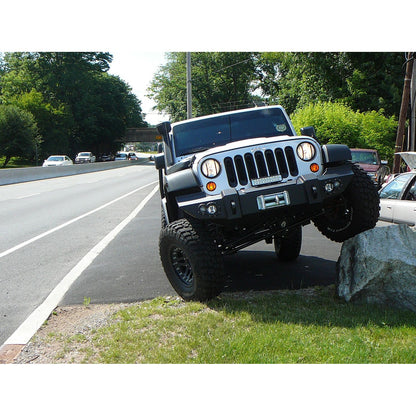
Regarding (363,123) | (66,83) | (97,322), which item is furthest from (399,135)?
(66,83)

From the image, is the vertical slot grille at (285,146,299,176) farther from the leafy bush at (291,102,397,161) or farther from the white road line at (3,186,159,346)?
the leafy bush at (291,102,397,161)

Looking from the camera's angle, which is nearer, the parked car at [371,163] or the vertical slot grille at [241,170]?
the vertical slot grille at [241,170]

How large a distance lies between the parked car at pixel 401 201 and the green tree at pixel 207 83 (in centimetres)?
5223

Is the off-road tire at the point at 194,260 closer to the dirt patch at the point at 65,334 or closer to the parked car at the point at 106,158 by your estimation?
the dirt patch at the point at 65,334

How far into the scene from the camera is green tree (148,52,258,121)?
6254 centimetres

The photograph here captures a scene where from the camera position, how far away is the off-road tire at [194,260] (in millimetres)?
5297

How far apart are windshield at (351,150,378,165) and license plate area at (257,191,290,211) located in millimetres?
14723

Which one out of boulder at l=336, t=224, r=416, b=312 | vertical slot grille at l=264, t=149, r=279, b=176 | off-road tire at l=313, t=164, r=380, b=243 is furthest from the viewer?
off-road tire at l=313, t=164, r=380, b=243

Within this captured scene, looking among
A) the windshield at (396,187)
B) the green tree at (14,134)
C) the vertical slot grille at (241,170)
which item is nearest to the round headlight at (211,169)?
the vertical slot grille at (241,170)

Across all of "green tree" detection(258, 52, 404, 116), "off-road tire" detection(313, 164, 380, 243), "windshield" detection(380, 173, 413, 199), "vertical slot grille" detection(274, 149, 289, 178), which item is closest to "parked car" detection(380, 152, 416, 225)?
"windshield" detection(380, 173, 413, 199)

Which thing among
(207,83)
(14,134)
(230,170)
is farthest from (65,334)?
(207,83)

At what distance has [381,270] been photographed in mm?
5172

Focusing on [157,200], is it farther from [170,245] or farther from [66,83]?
[66,83]

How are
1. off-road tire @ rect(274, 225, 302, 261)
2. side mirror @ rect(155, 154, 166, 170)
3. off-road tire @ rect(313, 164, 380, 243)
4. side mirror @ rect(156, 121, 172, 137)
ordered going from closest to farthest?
off-road tire @ rect(313, 164, 380, 243), side mirror @ rect(156, 121, 172, 137), side mirror @ rect(155, 154, 166, 170), off-road tire @ rect(274, 225, 302, 261)
